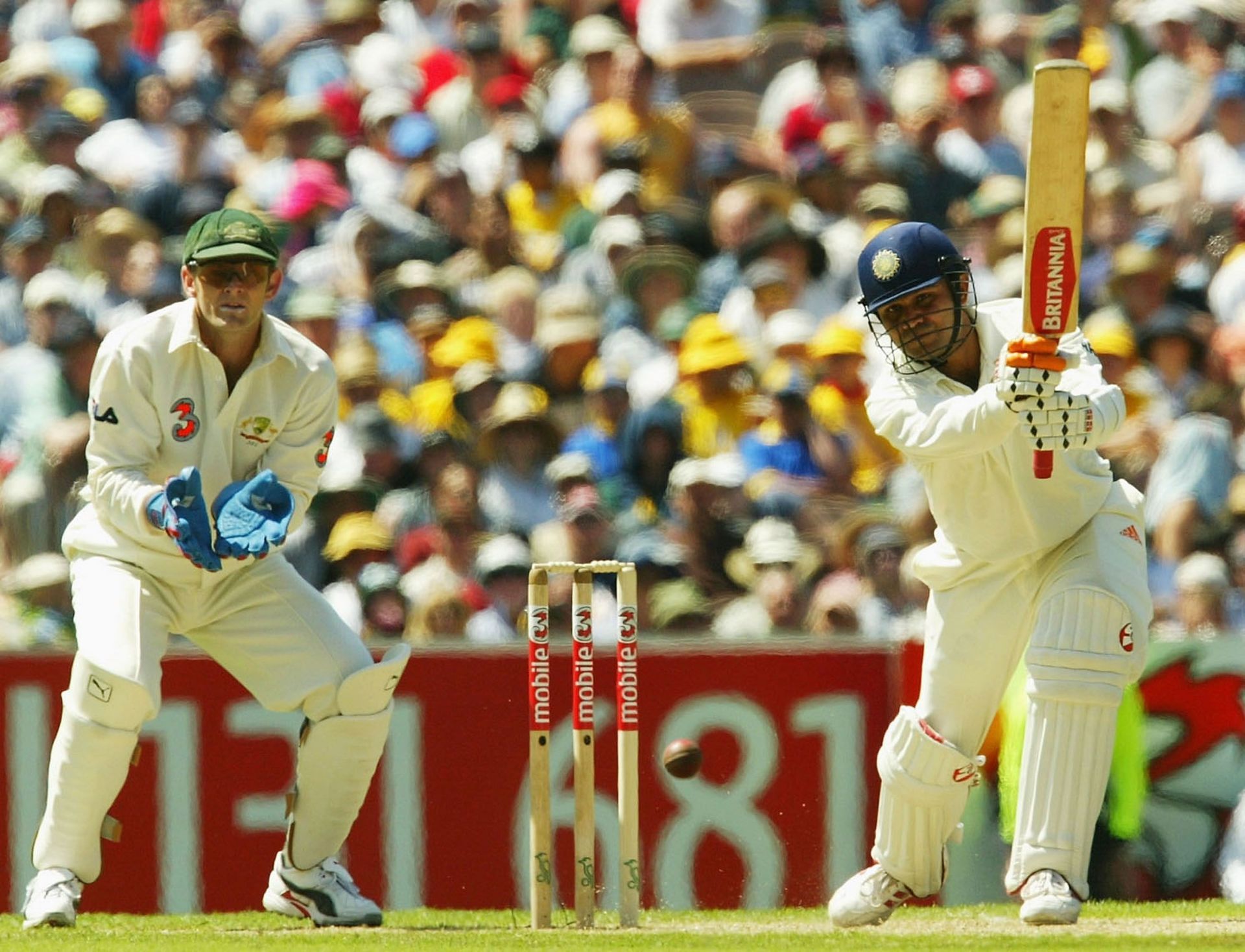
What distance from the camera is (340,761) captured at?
20.1 feet

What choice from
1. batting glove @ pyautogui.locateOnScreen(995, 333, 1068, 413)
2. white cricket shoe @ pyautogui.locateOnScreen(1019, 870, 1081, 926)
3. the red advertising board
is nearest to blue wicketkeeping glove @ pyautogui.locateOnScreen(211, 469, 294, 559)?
the red advertising board

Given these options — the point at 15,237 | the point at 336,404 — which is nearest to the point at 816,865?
the point at 336,404

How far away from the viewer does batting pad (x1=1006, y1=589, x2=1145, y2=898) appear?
546 centimetres

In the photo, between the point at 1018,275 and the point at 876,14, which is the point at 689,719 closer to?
the point at 1018,275

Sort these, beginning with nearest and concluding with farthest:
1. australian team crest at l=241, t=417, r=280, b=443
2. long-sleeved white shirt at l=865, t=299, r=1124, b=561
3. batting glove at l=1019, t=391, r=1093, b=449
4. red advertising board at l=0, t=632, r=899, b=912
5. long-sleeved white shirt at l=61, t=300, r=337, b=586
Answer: batting glove at l=1019, t=391, r=1093, b=449
long-sleeved white shirt at l=865, t=299, r=1124, b=561
long-sleeved white shirt at l=61, t=300, r=337, b=586
australian team crest at l=241, t=417, r=280, b=443
red advertising board at l=0, t=632, r=899, b=912

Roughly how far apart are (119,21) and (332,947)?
6.67 meters

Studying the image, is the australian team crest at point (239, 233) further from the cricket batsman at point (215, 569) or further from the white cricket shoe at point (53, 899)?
the white cricket shoe at point (53, 899)

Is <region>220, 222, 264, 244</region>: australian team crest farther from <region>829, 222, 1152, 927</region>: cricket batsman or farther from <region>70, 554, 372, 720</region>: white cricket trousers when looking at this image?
<region>829, 222, 1152, 927</region>: cricket batsman

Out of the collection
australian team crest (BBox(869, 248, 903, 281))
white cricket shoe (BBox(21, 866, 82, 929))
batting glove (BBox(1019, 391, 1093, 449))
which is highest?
australian team crest (BBox(869, 248, 903, 281))

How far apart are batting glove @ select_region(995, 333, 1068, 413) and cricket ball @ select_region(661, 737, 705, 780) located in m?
1.59

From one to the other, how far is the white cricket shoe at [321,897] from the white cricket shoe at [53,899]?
0.57m

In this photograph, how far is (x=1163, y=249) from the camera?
30.0 feet

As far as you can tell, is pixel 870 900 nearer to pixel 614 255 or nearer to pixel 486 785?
pixel 486 785

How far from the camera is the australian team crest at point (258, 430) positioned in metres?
6.09
